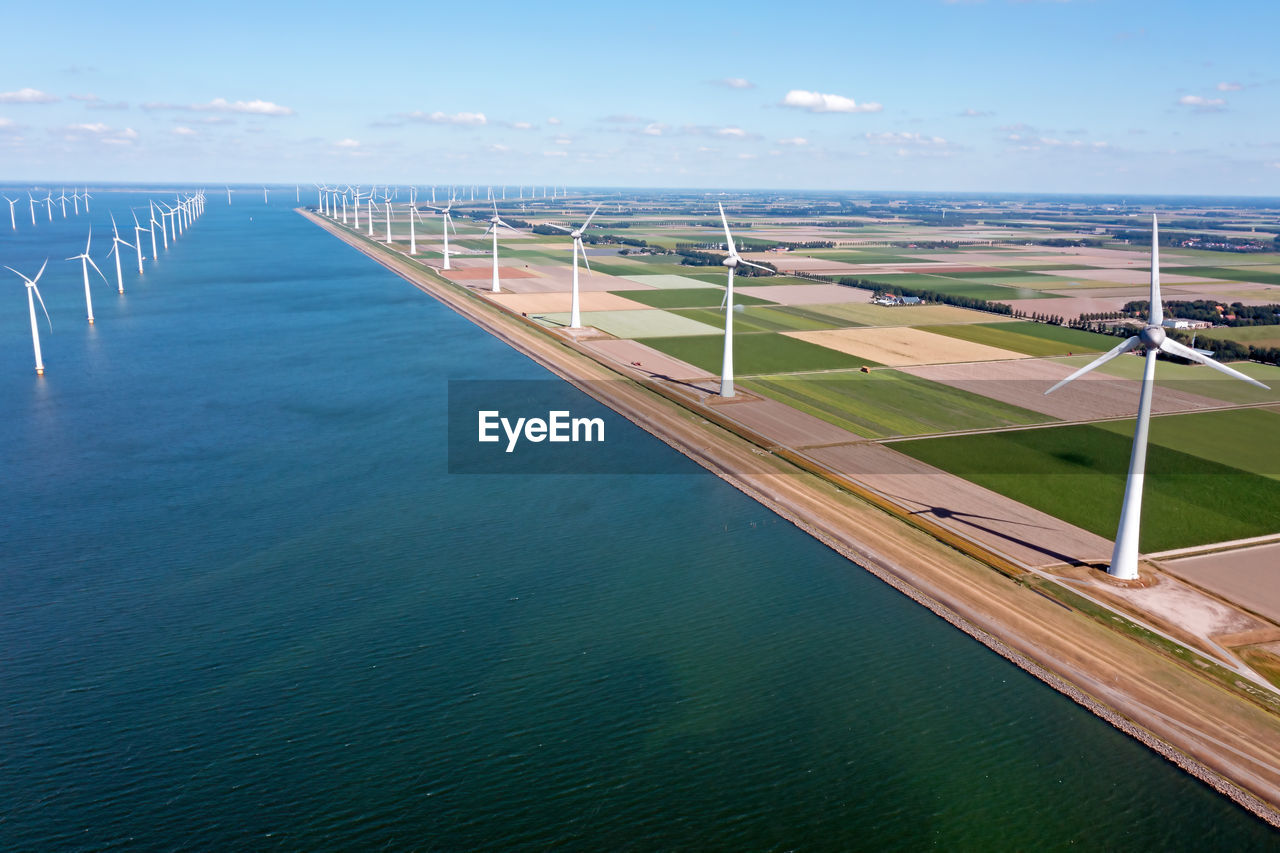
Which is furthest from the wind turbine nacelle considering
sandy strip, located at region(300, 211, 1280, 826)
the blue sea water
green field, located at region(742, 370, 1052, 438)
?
green field, located at region(742, 370, 1052, 438)

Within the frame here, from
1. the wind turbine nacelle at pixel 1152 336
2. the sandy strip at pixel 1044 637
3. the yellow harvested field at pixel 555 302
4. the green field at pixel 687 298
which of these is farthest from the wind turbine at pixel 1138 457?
the green field at pixel 687 298

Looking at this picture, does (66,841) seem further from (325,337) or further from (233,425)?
(325,337)

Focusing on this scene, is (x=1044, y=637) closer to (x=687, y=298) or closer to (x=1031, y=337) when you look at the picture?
(x=1031, y=337)

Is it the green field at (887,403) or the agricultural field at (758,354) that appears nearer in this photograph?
the green field at (887,403)

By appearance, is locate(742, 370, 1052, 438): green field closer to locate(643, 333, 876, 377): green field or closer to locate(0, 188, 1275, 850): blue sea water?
locate(643, 333, 876, 377): green field

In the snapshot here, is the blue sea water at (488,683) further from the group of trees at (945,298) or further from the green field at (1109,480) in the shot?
the group of trees at (945,298)

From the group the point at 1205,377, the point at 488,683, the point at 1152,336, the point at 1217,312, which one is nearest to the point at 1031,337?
the point at 1205,377
